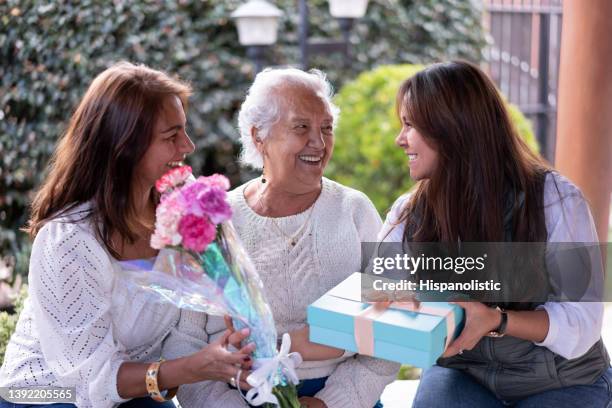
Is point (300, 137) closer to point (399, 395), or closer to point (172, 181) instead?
point (172, 181)

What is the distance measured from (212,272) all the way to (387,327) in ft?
1.53

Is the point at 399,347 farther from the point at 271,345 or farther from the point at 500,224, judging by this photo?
the point at 500,224

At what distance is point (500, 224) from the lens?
225 centimetres

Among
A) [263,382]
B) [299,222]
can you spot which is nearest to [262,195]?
[299,222]

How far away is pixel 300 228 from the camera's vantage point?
2572mm

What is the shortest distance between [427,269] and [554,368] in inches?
18.2

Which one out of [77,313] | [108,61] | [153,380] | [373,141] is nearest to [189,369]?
[153,380]

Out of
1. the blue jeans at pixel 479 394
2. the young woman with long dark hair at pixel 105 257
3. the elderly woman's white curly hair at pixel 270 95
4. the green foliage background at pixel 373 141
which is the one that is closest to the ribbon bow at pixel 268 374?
the young woman with long dark hair at pixel 105 257

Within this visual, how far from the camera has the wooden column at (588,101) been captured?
3109 mm

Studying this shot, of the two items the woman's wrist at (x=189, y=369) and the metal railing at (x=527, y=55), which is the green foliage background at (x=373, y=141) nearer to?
the woman's wrist at (x=189, y=369)

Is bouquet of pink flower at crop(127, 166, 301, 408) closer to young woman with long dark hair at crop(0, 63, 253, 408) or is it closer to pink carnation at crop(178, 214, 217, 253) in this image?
pink carnation at crop(178, 214, 217, 253)

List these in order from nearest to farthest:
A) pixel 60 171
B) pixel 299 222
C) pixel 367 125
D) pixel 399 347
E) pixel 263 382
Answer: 1. pixel 399 347
2. pixel 263 382
3. pixel 60 171
4. pixel 299 222
5. pixel 367 125

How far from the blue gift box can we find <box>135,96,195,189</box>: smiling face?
73cm

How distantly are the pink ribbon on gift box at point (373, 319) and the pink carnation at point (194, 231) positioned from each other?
1.42ft
